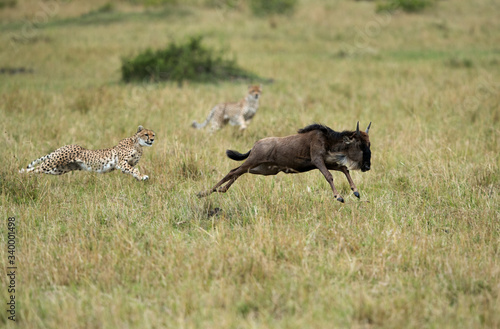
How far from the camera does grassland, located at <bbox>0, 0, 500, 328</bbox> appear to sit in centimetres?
410

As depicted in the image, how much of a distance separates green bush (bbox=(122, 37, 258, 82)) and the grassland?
118 centimetres

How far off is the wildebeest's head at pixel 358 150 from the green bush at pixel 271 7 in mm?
25055

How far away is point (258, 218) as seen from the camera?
19.1 feet

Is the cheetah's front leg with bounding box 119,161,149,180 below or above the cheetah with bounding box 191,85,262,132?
above

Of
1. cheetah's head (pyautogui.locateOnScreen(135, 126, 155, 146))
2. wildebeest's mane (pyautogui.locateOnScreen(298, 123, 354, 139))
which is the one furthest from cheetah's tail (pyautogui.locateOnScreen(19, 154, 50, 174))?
wildebeest's mane (pyautogui.locateOnScreen(298, 123, 354, 139))

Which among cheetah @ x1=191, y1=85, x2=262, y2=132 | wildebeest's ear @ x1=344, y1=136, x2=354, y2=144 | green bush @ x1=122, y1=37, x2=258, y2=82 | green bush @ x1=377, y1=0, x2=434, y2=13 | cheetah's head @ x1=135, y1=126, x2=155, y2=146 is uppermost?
wildebeest's ear @ x1=344, y1=136, x2=354, y2=144

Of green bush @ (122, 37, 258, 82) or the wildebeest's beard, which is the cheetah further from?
green bush @ (122, 37, 258, 82)

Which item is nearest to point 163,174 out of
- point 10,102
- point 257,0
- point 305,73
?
point 10,102

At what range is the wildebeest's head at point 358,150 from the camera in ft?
18.0

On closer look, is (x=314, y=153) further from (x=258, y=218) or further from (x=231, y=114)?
(x=231, y=114)

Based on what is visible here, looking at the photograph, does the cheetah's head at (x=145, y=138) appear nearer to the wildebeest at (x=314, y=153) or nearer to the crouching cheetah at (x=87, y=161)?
the crouching cheetah at (x=87, y=161)

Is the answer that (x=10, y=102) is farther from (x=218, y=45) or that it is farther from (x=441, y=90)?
(x=218, y=45)

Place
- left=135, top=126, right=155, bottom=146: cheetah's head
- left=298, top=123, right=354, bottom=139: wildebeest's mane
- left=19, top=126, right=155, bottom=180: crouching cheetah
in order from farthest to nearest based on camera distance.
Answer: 1. left=135, top=126, right=155, bottom=146: cheetah's head
2. left=19, top=126, right=155, bottom=180: crouching cheetah
3. left=298, top=123, right=354, bottom=139: wildebeest's mane

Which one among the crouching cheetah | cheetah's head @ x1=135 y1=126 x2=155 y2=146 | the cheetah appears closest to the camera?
the crouching cheetah
